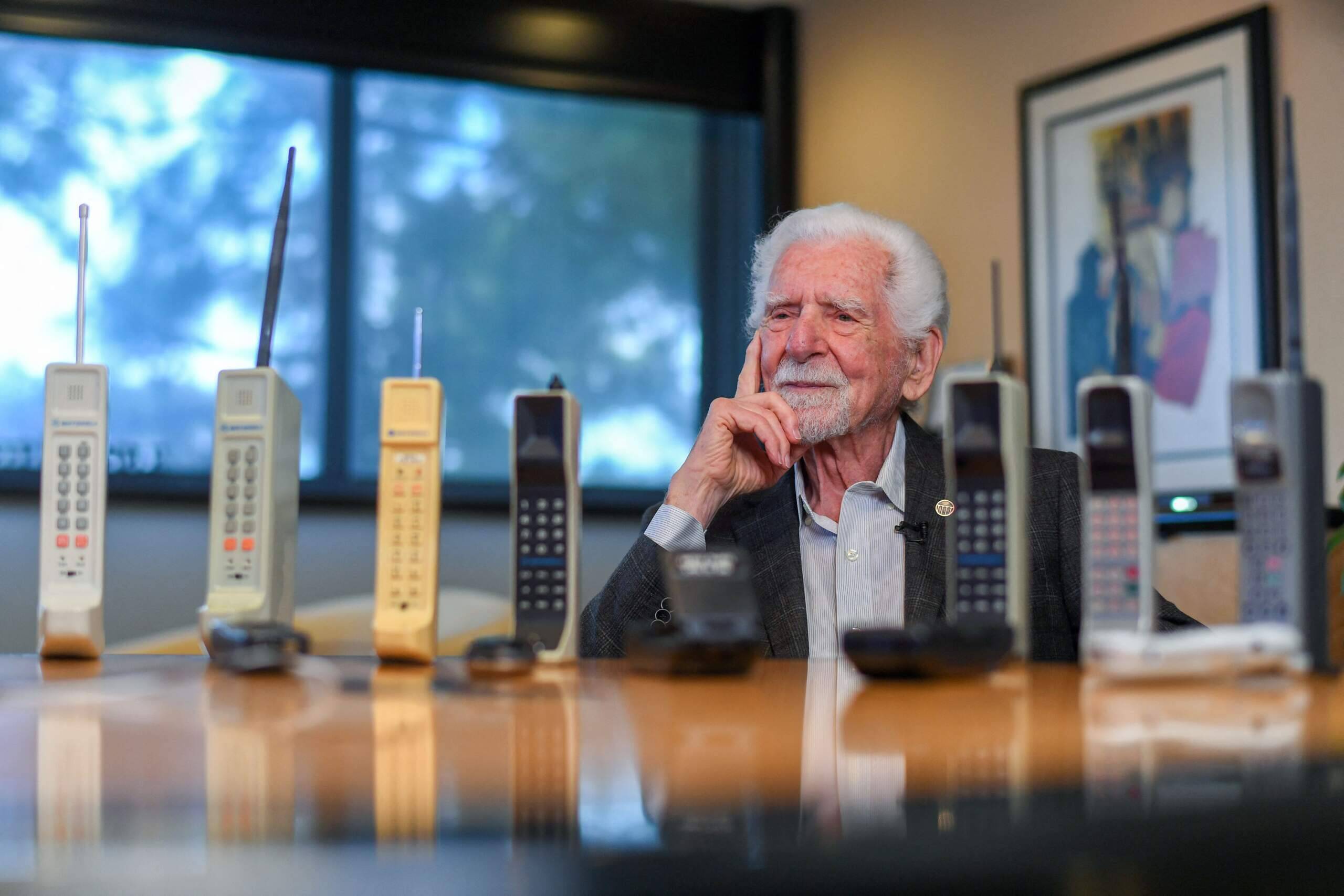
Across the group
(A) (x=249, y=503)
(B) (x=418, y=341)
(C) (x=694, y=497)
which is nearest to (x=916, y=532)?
(C) (x=694, y=497)

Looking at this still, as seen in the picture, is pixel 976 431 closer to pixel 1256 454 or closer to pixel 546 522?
pixel 1256 454

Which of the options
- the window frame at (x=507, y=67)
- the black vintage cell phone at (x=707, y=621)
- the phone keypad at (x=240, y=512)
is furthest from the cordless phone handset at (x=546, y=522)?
the window frame at (x=507, y=67)

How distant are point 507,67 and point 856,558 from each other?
3122 mm

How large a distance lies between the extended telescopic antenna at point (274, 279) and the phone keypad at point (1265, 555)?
0.90 m

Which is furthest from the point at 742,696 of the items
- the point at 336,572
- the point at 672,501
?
the point at 336,572

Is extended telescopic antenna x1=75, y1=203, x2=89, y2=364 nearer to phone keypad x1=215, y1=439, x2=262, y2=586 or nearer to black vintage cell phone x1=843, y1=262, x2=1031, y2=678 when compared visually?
phone keypad x1=215, y1=439, x2=262, y2=586

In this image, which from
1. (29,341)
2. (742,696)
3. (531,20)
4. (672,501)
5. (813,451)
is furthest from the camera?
(531,20)

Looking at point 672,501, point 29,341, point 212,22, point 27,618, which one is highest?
point 212,22

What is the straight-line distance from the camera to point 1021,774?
1.67ft

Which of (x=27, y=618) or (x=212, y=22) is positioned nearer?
(x=27, y=618)

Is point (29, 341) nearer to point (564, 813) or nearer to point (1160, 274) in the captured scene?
point (1160, 274)

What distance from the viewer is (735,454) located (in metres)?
1.63

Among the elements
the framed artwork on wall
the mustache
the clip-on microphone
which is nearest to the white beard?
the mustache

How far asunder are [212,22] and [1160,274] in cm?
287
